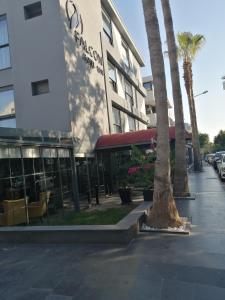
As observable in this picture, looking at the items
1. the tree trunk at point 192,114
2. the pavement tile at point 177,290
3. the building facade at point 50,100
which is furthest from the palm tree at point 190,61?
the pavement tile at point 177,290

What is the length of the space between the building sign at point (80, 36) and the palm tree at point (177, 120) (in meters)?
4.59

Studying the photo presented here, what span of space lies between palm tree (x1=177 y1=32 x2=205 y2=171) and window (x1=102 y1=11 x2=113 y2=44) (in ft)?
26.7

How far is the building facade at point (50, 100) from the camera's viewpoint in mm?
10633

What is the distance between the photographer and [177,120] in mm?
13602

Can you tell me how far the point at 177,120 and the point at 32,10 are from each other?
8.58 metres

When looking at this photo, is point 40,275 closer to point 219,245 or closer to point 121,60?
point 219,245

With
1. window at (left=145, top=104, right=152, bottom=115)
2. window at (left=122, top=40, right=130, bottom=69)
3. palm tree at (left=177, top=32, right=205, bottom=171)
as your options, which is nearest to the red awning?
window at (left=122, top=40, right=130, bottom=69)

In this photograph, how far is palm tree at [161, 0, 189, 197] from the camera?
13281mm

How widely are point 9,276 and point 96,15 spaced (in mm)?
17695

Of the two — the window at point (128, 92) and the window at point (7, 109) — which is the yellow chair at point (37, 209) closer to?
the window at point (7, 109)

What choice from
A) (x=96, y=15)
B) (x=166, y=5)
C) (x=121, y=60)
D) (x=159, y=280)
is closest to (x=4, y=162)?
(x=159, y=280)

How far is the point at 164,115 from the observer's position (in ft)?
26.6

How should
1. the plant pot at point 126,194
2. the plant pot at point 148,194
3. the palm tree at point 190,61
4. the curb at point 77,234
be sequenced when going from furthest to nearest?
the palm tree at point 190,61 < the plant pot at point 126,194 < the plant pot at point 148,194 < the curb at point 77,234

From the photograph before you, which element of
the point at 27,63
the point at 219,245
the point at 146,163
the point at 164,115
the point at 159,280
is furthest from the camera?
the point at 27,63
